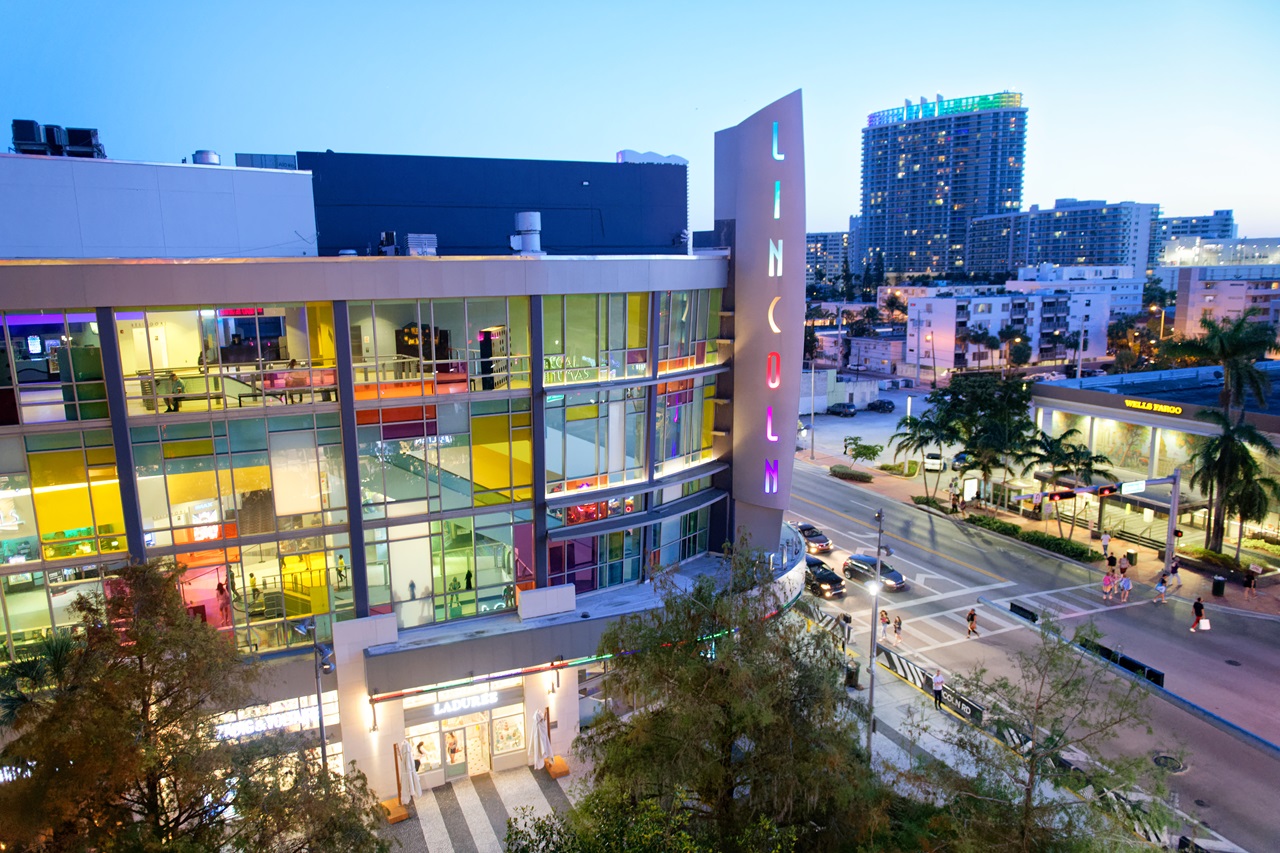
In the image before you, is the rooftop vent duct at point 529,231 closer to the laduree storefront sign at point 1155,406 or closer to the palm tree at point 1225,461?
the palm tree at point 1225,461

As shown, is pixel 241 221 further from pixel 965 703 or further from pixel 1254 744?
pixel 1254 744

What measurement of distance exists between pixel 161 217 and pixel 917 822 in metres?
30.0

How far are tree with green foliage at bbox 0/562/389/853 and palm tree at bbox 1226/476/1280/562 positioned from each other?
135 ft

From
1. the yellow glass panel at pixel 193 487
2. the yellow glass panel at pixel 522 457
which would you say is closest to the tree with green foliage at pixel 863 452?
the yellow glass panel at pixel 522 457

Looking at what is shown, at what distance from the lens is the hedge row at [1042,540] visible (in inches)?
1700

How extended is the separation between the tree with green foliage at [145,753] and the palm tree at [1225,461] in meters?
41.4

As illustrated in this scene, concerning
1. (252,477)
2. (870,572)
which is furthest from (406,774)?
(870,572)

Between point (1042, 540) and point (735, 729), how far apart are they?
35070mm

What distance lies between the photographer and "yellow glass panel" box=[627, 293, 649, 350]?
27391mm

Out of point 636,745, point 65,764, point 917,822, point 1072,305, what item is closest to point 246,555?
point 65,764

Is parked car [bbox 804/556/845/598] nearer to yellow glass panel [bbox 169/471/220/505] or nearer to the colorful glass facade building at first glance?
the colorful glass facade building

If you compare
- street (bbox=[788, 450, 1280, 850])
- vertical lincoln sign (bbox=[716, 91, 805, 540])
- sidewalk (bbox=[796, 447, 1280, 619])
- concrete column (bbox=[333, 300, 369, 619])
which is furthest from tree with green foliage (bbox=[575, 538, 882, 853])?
sidewalk (bbox=[796, 447, 1280, 619])

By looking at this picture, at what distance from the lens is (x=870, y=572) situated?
1596 inches

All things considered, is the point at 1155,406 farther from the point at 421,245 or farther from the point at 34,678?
the point at 34,678
